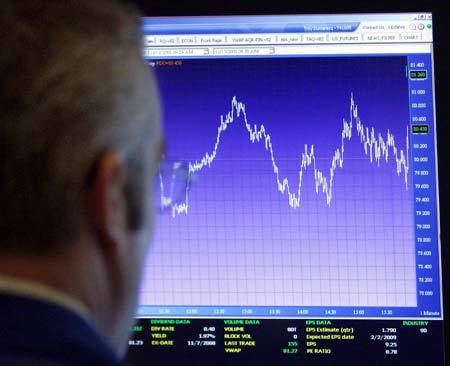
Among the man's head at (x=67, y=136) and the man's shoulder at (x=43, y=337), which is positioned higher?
the man's head at (x=67, y=136)

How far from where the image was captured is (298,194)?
1131mm

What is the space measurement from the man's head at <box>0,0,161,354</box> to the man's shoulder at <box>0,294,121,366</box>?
0.03 metres

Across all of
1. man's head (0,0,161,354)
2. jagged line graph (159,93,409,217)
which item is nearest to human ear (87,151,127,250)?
man's head (0,0,161,354)

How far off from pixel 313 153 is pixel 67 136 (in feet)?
1.73

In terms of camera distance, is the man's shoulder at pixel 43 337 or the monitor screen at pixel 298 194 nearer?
the man's shoulder at pixel 43 337

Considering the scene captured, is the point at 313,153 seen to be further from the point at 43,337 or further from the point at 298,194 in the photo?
the point at 43,337

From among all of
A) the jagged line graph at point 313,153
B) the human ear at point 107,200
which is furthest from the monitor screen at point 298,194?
the human ear at point 107,200

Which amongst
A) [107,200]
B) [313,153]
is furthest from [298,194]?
[107,200]

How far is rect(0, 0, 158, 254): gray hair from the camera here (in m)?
0.65

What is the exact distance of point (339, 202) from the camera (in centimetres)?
113

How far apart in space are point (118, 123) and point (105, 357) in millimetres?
187

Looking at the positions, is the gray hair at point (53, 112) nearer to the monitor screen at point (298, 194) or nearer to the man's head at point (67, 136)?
the man's head at point (67, 136)

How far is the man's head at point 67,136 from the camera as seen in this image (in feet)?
2.13

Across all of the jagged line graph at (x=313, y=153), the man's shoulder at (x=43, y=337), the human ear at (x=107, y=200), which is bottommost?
the man's shoulder at (x=43, y=337)
